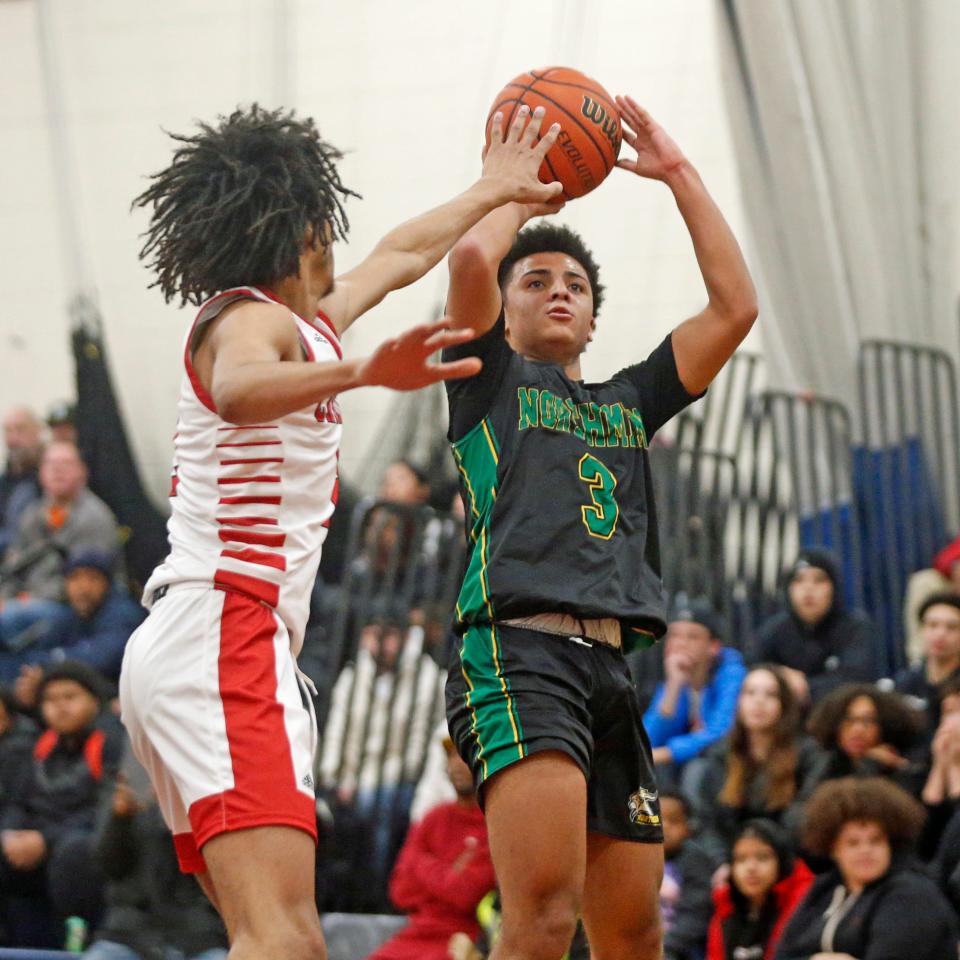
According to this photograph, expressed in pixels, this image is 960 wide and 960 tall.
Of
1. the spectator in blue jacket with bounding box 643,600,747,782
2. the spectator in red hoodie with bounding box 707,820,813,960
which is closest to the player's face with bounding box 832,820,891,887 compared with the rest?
the spectator in red hoodie with bounding box 707,820,813,960

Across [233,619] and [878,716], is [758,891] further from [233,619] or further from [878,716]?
[233,619]

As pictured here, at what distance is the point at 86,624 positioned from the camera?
31.6 feet

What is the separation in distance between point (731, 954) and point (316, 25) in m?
7.70

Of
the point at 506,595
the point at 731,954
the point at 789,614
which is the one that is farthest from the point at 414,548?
the point at 506,595

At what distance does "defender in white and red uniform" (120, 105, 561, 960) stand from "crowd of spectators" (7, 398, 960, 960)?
9.73 ft

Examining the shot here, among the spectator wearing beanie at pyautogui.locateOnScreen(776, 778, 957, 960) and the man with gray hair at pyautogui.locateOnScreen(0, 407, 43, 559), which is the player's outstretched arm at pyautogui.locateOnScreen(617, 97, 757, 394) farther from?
the man with gray hair at pyautogui.locateOnScreen(0, 407, 43, 559)

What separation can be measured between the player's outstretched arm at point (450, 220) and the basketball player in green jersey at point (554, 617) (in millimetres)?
72

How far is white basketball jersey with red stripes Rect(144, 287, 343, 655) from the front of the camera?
150 inches

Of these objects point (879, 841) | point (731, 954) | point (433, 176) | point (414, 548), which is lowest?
point (731, 954)

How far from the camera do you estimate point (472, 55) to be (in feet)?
38.2

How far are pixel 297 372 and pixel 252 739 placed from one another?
0.77 m

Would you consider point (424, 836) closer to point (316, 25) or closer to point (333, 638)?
point (333, 638)

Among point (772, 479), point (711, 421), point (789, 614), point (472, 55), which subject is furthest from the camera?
point (472, 55)

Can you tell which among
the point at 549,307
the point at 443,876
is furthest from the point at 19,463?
the point at 549,307
